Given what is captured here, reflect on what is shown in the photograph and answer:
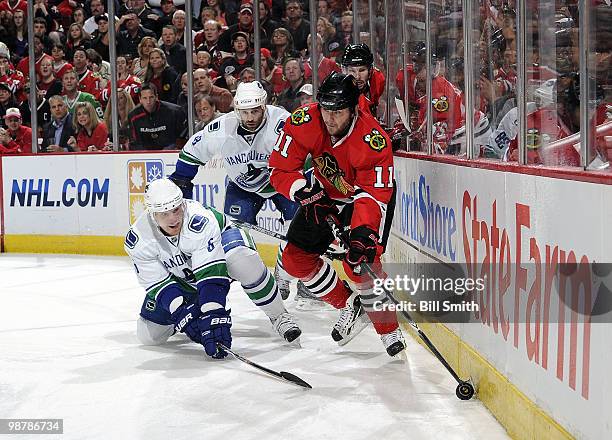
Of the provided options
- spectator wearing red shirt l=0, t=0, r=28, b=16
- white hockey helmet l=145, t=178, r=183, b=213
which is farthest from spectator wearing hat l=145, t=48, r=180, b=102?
white hockey helmet l=145, t=178, r=183, b=213

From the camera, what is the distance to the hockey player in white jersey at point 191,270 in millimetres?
4348

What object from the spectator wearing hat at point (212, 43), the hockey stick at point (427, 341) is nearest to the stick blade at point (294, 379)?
the hockey stick at point (427, 341)

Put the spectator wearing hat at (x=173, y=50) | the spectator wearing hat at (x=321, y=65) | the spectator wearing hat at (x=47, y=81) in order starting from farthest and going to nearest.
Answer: the spectator wearing hat at (x=47, y=81) → the spectator wearing hat at (x=173, y=50) → the spectator wearing hat at (x=321, y=65)

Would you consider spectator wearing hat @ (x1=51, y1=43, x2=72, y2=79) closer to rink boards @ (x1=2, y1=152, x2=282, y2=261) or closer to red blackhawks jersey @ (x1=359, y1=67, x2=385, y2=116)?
rink boards @ (x1=2, y1=152, x2=282, y2=261)

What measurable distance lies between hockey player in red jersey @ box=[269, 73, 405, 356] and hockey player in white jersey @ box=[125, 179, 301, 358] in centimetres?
25

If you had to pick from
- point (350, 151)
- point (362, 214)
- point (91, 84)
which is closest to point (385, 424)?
point (362, 214)

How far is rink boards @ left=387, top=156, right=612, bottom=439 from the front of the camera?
2453mm

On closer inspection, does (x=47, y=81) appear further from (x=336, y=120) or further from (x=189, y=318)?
(x=336, y=120)

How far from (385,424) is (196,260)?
138 centimetres

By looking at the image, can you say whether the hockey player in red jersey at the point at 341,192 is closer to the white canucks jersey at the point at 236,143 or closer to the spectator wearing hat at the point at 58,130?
the white canucks jersey at the point at 236,143

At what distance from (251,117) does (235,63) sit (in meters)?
3.08

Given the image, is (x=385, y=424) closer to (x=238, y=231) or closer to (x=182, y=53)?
(x=238, y=231)

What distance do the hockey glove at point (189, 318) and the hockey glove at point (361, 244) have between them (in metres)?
0.84

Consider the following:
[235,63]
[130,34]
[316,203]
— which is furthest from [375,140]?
[130,34]
